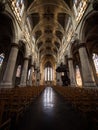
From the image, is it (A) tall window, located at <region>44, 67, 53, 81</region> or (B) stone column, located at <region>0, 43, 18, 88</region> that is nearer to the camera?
(B) stone column, located at <region>0, 43, 18, 88</region>

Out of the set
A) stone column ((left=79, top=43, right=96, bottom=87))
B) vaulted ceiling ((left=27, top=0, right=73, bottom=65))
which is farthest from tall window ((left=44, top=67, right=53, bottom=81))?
stone column ((left=79, top=43, right=96, bottom=87))

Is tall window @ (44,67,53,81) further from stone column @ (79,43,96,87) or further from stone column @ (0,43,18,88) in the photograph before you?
stone column @ (79,43,96,87)

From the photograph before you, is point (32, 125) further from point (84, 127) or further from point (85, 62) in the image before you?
point (85, 62)

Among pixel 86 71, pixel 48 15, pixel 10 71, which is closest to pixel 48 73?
pixel 48 15

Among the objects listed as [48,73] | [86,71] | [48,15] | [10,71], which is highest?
[48,15]

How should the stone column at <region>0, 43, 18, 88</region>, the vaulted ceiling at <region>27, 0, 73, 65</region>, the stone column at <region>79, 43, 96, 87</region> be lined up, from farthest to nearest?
1. the vaulted ceiling at <region>27, 0, 73, 65</region>
2. the stone column at <region>0, 43, 18, 88</region>
3. the stone column at <region>79, 43, 96, 87</region>

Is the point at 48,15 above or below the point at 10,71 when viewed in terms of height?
above

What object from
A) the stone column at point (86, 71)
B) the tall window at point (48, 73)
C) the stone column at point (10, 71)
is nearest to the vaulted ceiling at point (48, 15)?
the stone column at point (86, 71)

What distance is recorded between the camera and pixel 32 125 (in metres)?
2.01

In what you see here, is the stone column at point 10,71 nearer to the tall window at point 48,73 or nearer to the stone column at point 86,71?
the stone column at point 86,71

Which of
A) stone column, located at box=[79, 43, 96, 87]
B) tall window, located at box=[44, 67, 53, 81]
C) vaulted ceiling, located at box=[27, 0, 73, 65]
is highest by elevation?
vaulted ceiling, located at box=[27, 0, 73, 65]

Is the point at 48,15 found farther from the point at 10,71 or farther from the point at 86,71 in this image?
the point at 86,71

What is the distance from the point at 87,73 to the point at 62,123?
26.3 ft

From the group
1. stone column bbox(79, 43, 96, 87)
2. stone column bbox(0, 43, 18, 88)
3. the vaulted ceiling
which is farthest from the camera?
the vaulted ceiling
